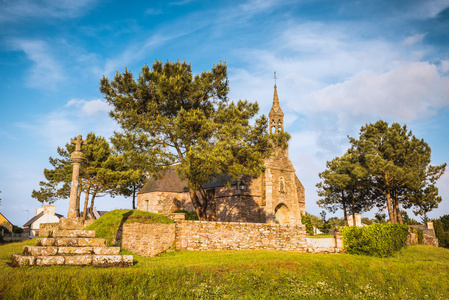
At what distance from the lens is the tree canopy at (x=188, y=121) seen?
21.0m

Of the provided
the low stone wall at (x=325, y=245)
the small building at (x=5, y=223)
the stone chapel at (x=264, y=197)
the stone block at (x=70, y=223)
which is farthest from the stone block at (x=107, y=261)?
the small building at (x=5, y=223)

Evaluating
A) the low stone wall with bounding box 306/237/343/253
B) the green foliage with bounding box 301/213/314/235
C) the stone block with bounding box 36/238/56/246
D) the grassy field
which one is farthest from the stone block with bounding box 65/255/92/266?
the green foliage with bounding box 301/213/314/235

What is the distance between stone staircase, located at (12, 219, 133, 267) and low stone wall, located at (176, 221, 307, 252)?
811 centimetres

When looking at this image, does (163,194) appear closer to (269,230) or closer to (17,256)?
(269,230)

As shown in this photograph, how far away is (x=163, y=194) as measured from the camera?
119 feet

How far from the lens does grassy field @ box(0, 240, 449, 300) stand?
709 centimetres

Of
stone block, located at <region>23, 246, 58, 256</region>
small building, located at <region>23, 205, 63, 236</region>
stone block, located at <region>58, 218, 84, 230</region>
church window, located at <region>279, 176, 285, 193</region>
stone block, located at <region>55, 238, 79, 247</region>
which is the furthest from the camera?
small building, located at <region>23, 205, 63, 236</region>

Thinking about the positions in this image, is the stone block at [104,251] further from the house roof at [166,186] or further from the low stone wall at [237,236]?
the house roof at [166,186]

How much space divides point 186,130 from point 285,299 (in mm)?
14400

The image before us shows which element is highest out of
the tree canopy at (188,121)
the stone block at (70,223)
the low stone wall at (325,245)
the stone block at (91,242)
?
the tree canopy at (188,121)

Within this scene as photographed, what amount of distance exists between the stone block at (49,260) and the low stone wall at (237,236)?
950 centimetres

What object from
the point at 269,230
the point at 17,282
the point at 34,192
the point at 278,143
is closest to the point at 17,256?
the point at 17,282

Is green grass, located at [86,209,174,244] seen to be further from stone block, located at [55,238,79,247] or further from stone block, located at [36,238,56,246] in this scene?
stone block, located at [36,238,56,246]

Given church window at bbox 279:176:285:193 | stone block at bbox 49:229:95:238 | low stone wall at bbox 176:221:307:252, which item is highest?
church window at bbox 279:176:285:193
